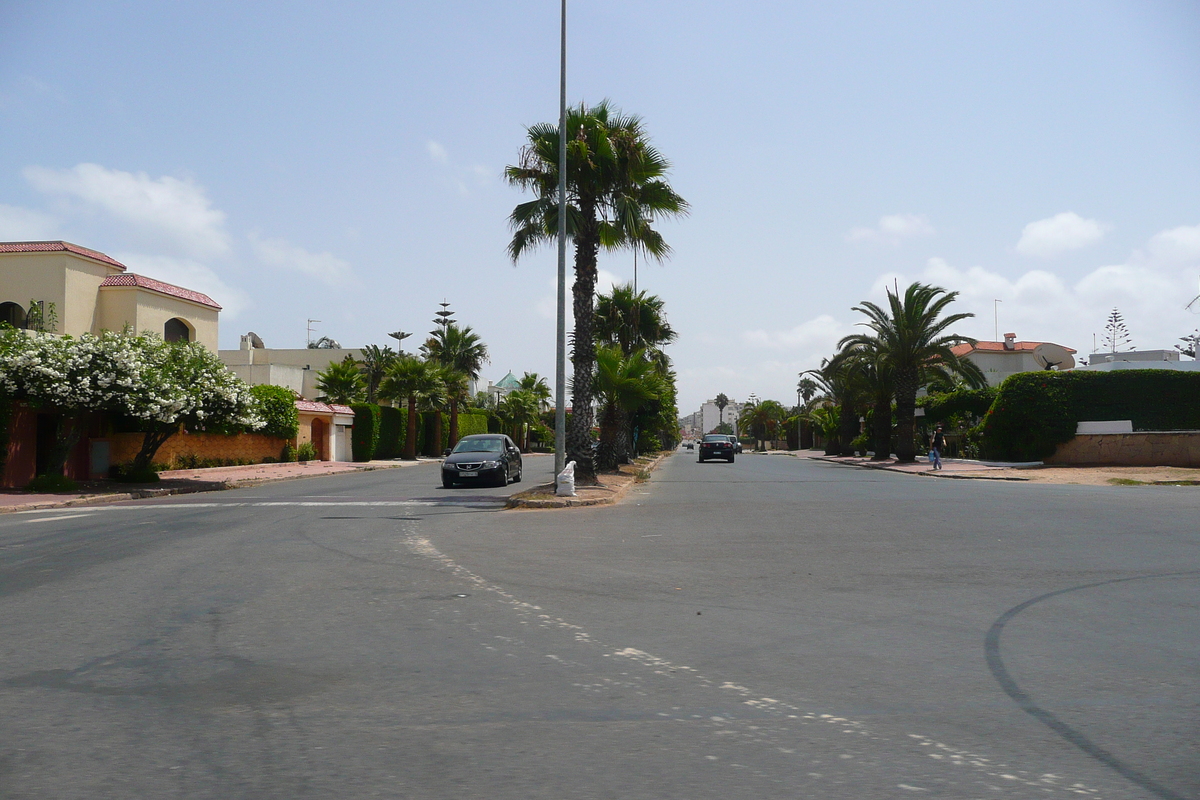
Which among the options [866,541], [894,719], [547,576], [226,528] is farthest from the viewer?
[226,528]

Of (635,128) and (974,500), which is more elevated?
(635,128)

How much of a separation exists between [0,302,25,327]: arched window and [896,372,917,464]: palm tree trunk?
42.2 meters

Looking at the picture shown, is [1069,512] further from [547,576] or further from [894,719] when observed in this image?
[894,719]

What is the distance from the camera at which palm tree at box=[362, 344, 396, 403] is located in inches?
2830

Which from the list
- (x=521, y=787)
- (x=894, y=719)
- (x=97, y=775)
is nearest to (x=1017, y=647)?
(x=894, y=719)

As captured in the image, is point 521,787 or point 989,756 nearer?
point 521,787

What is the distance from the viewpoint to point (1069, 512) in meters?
16.6

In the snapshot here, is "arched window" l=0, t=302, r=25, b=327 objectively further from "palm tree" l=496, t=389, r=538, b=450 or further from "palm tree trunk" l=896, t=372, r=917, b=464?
"palm tree" l=496, t=389, r=538, b=450

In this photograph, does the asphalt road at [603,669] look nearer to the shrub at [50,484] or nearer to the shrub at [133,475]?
the shrub at [50,484]

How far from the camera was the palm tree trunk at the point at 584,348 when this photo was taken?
75.8ft

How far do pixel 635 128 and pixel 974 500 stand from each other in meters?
12.6

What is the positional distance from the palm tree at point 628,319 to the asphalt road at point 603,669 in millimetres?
26640

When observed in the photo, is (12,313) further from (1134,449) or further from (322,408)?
(1134,449)

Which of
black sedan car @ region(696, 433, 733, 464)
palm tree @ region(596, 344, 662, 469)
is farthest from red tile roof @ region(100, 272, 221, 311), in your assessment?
black sedan car @ region(696, 433, 733, 464)
